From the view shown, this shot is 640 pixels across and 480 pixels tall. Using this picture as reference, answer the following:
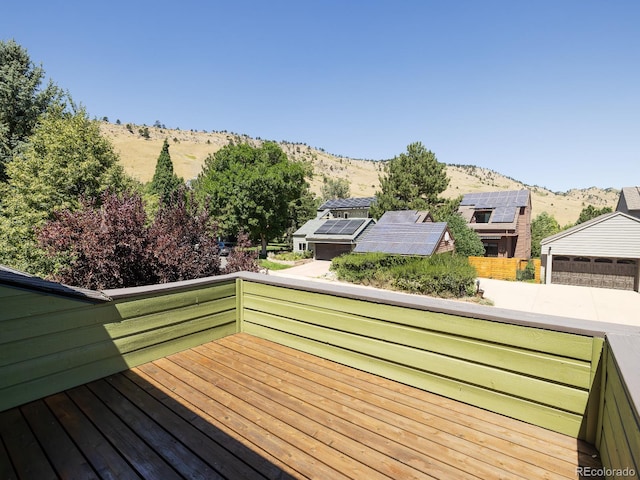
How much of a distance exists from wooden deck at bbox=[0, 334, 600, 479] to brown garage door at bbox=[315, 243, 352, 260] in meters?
21.0

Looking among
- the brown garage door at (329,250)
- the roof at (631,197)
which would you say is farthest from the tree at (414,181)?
the roof at (631,197)

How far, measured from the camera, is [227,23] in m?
11.8

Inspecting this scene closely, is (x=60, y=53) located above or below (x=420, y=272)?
above

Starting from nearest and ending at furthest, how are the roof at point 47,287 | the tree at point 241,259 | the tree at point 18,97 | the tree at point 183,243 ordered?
the roof at point 47,287
the tree at point 183,243
the tree at point 241,259
the tree at point 18,97

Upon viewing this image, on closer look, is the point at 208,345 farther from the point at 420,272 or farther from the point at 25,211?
the point at 420,272

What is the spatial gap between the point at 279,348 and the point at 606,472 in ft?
9.33

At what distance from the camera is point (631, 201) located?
2066 centimetres

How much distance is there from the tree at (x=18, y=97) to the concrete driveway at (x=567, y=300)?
15.7 m

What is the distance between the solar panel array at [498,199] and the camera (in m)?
26.1

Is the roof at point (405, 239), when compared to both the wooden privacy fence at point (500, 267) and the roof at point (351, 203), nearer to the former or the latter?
the wooden privacy fence at point (500, 267)

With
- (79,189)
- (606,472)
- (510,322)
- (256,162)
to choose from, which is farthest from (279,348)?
(256,162)

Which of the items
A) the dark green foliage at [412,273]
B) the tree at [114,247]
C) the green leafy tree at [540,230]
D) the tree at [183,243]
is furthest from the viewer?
the green leafy tree at [540,230]

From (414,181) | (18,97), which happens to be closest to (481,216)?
(414,181)

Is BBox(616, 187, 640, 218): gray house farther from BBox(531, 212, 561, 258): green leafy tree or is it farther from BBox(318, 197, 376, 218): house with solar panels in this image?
BBox(318, 197, 376, 218): house with solar panels
